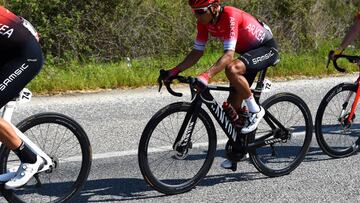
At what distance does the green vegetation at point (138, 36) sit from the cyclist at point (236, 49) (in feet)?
14.7

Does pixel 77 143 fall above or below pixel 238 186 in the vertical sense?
above

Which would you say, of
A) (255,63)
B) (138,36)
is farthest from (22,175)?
(138,36)

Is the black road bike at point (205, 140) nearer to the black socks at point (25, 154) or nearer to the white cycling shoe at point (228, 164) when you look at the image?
the white cycling shoe at point (228, 164)

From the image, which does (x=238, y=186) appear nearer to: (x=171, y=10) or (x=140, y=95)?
(x=140, y=95)

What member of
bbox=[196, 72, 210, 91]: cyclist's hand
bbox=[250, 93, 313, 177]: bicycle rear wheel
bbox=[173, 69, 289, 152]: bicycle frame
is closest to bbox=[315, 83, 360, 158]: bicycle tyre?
bbox=[250, 93, 313, 177]: bicycle rear wheel

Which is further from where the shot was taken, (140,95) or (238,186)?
(140,95)

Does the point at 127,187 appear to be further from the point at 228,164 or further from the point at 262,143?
the point at 262,143

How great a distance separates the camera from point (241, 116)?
5.97 metres

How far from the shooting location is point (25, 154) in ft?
16.1

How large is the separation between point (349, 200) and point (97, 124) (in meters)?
3.47

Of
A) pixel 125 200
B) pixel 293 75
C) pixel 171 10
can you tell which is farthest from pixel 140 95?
pixel 171 10

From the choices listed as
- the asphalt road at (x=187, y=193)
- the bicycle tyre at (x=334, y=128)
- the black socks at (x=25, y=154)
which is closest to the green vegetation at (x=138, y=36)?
the asphalt road at (x=187, y=193)

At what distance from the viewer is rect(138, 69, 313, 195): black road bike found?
5.51 m

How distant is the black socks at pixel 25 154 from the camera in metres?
4.88
